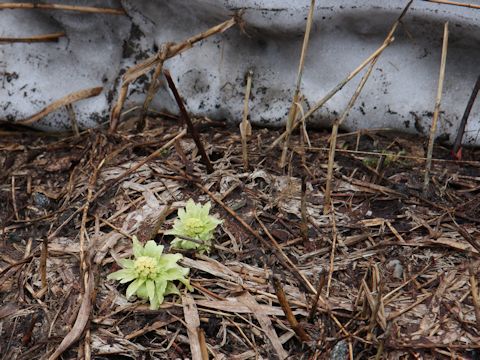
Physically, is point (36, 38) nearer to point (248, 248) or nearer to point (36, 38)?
point (36, 38)

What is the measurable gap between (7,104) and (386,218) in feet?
5.03

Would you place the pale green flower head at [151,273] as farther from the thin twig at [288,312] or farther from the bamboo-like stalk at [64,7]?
the bamboo-like stalk at [64,7]

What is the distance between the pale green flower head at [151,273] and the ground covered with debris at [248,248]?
40 mm

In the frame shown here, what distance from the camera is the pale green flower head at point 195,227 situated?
162 centimetres

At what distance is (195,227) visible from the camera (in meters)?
1.62

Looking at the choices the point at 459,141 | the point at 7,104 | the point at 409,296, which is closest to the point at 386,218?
the point at 409,296

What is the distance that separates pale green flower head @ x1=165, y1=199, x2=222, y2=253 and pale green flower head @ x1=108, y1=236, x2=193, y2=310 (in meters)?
0.09

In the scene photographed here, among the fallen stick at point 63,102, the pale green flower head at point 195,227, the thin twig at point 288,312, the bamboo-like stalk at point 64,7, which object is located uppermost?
the bamboo-like stalk at point 64,7

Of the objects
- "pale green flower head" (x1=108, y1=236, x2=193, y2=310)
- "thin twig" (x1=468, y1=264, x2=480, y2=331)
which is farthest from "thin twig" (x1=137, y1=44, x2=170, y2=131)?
"thin twig" (x1=468, y1=264, x2=480, y2=331)

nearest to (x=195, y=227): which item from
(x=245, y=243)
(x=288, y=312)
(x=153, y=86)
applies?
(x=245, y=243)

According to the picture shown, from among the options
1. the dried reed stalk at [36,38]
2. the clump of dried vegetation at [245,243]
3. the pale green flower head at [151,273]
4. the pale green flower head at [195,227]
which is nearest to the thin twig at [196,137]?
the clump of dried vegetation at [245,243]

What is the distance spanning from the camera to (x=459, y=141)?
2062 millimetres

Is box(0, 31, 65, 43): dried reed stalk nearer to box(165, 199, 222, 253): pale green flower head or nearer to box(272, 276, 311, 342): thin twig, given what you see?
box(165, 199, 222, 253): pale green flower head

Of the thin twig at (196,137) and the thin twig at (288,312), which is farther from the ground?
the thin twig at (196,137)
